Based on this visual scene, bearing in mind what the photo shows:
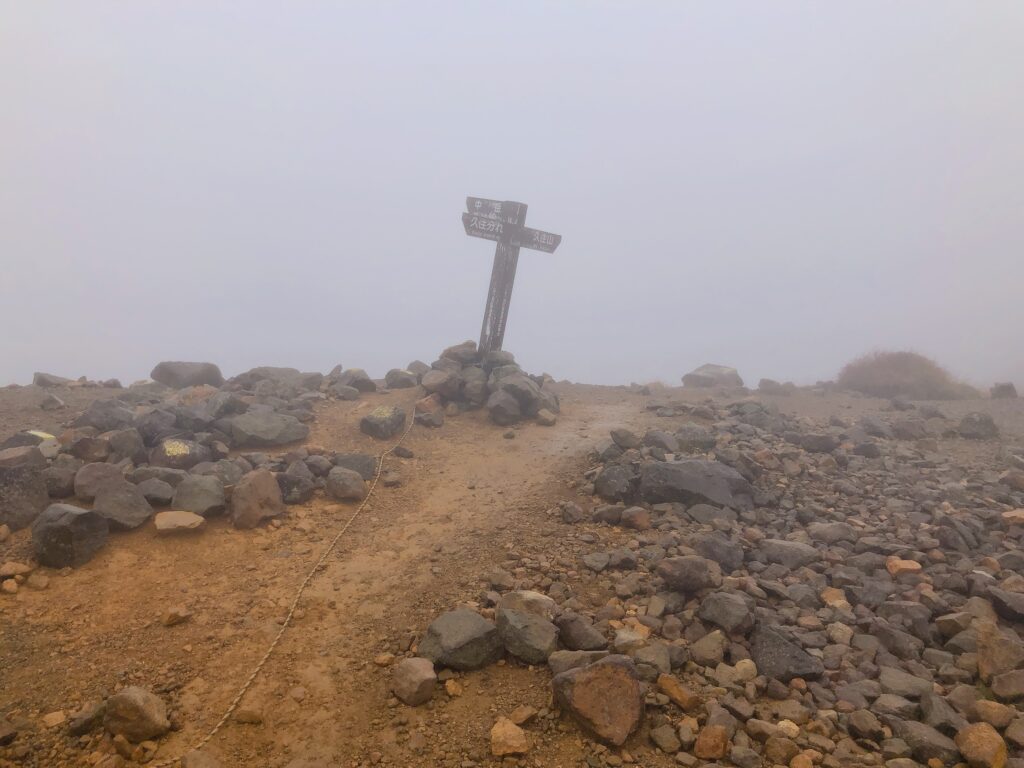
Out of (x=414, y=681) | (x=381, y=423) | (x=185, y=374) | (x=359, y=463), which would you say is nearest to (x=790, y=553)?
(x=414, y=681)

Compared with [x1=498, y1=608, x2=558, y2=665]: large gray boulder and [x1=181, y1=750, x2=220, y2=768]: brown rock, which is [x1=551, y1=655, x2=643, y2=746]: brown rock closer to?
[x1=498, y1=608, x2=558, y2=665]: large gray boulder

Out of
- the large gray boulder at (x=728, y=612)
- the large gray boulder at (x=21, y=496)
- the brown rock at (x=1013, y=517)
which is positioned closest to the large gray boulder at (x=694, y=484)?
the large gray boulder at (x=728, y=612)

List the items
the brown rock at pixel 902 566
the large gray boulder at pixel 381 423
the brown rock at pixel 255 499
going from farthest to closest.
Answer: the large gray boulder at pixel 381 423, the brown rock at pixel 255 499, the brown rock at pixel 902 566

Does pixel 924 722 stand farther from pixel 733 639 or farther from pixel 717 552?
pixel 717 552

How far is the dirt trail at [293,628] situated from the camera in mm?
4086

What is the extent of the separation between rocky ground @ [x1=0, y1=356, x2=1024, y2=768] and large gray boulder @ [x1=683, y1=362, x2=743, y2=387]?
9269 millimetres

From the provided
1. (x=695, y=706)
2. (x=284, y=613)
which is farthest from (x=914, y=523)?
(x=284, y=613)

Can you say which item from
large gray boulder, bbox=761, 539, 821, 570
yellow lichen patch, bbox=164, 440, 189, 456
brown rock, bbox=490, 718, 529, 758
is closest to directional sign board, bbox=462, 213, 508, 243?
yellow lichen patch, bbox=164, 440, 189, 456

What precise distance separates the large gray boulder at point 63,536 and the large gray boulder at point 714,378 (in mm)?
16660

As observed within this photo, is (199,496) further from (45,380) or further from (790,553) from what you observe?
(45,380)

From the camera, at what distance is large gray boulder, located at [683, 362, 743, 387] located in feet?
61.5

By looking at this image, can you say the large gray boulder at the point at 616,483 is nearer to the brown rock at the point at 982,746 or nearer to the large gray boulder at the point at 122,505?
the brown rock at the point at 982,746

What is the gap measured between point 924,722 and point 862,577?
1897mm

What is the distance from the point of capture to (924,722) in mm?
3953
